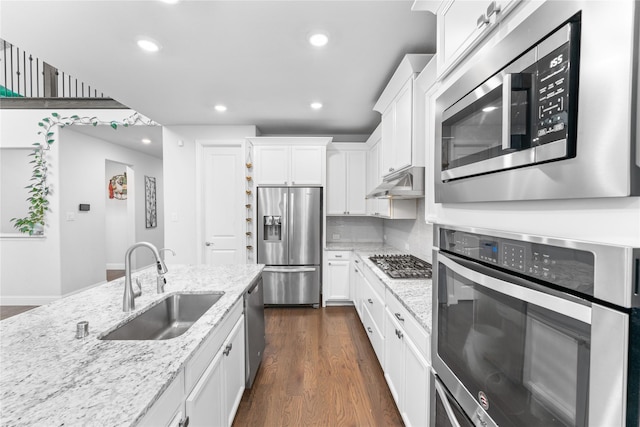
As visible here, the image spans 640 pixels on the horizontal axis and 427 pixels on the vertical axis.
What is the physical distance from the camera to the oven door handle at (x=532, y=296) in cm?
52

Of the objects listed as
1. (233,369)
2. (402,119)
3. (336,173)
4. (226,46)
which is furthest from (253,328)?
(336,173)

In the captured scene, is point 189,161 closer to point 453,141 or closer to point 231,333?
point 231,333

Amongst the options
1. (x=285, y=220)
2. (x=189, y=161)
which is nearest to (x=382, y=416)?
(x=285, y=220)

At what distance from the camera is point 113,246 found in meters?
6.51

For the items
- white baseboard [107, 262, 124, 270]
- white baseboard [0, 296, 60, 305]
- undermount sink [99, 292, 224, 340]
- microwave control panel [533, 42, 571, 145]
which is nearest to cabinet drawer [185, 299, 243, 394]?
undermount sink [99, 292, 224, 340]

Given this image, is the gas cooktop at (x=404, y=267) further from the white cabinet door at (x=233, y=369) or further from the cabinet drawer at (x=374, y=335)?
the white cabinet door at (x=233, y=369)

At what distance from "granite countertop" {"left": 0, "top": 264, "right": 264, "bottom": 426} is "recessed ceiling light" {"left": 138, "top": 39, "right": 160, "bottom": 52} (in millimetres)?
1772

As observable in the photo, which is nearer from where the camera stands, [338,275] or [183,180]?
[338,275]

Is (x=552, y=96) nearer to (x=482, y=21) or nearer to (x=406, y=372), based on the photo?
(x=482, y=21)

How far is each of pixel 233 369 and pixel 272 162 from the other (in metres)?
2.81

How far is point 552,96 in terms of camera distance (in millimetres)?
555

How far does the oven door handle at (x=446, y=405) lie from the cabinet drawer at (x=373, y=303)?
1.13m

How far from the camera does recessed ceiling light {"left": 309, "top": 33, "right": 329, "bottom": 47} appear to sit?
1946 millimetres

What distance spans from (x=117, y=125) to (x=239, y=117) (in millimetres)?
2006
